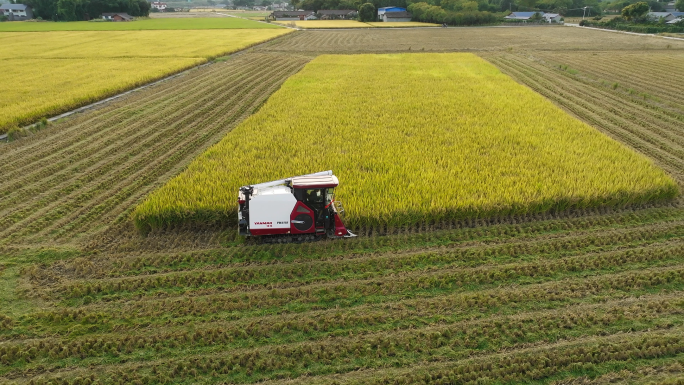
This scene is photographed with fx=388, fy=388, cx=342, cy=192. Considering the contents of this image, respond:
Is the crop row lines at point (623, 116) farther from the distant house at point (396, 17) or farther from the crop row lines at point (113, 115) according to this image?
the distant house at point (396, 17)

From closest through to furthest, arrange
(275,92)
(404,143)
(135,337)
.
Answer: (135,337) < (404,143) < (275,92)

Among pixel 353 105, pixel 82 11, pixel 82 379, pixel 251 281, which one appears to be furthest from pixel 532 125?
pixel 82 11

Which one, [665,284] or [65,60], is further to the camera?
[65,60]

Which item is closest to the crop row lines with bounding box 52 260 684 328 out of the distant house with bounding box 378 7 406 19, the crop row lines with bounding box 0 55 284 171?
the crop row lines with bounding box 0 55 284 171

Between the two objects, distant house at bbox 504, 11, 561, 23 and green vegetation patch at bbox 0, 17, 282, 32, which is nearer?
green vegetation patch at bbox 0, 17, 282, 32

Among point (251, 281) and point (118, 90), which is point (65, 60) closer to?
point (118, 90)

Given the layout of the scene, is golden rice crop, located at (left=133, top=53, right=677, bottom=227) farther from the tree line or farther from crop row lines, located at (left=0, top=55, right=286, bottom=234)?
the tree line
